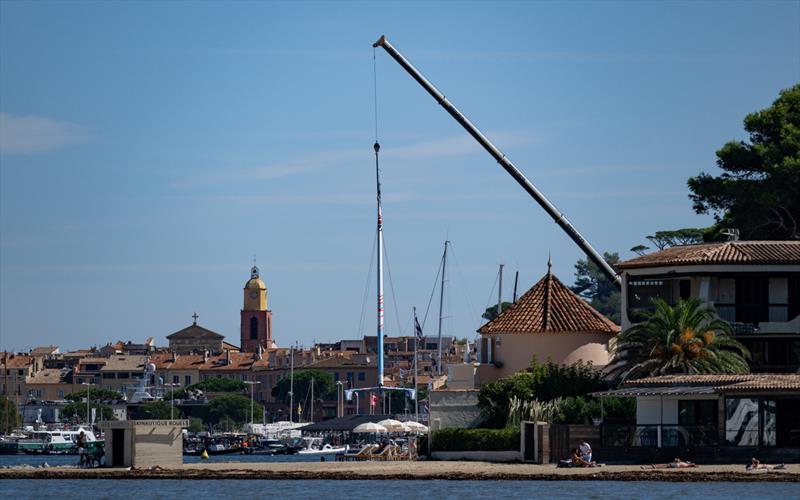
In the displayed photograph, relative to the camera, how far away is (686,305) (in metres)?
65.1

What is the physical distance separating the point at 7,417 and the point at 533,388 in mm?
122192

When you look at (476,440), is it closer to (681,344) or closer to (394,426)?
(681,344)

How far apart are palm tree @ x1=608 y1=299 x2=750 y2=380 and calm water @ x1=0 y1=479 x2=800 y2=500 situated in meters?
7.81

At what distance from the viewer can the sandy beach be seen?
2266 inches

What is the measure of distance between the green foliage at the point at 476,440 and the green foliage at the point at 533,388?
1.06 metres

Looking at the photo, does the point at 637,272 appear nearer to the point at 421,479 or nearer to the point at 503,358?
the point at 503,358

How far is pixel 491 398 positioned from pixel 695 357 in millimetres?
9118

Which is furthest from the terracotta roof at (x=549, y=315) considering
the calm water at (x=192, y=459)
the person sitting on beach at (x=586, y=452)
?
the calm water at (x=192, y=459)

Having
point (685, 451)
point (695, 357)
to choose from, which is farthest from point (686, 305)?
point (685, 451)

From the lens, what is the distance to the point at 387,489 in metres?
59.5

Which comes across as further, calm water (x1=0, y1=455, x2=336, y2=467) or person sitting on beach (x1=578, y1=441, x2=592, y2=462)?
calm water (x1=0, y1=455, x2=336, y2=467)

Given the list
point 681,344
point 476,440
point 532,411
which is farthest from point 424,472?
point 681,344

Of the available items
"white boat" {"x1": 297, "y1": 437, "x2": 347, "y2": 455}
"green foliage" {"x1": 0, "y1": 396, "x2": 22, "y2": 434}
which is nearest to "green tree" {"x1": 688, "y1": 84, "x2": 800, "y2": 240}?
"white boat" {"x1": 297, "y1": 437, "x2": 347, "y2": 455}

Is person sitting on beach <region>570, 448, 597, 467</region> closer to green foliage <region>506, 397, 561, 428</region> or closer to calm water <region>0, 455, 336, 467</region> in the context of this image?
green foliage <region>506, 397, 561, 428</region>
